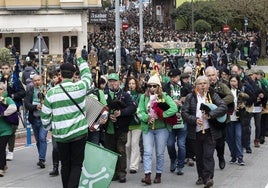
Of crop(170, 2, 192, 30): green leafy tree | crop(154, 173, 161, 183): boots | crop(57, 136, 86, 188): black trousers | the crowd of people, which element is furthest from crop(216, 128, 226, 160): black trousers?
crop(170, 2, 192, 30): green leafy tree

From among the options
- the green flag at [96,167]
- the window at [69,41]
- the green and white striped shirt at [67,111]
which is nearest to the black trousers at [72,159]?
the green and white striped shirt at [67,111]

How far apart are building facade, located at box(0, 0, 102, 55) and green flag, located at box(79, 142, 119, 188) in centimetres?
3932

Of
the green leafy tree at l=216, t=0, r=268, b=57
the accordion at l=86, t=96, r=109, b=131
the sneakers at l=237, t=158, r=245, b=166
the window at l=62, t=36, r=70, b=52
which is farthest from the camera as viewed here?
the window at l=62, t=36, r=70, b=52

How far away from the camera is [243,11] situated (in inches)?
1746

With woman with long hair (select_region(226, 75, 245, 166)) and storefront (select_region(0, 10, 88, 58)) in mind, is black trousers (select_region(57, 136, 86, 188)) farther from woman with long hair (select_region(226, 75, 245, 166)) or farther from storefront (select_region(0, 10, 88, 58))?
storefront (select_region(0, 10, 88, 58))

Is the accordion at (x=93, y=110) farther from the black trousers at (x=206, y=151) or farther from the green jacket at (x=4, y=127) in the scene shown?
the green jacket at (x=4, y=127)

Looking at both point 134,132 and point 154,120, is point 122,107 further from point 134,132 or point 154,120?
point 134,132

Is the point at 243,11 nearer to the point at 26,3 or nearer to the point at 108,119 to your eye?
the point at 26,3

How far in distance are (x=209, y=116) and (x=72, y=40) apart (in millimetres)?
40679

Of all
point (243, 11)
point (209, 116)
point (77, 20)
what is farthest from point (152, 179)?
point (77, 20)

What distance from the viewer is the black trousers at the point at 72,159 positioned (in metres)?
8.16

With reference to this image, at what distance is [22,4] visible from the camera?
48.6 metres

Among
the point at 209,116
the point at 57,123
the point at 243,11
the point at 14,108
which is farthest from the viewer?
the point at 243,11

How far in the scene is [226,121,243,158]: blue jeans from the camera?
11680mm
